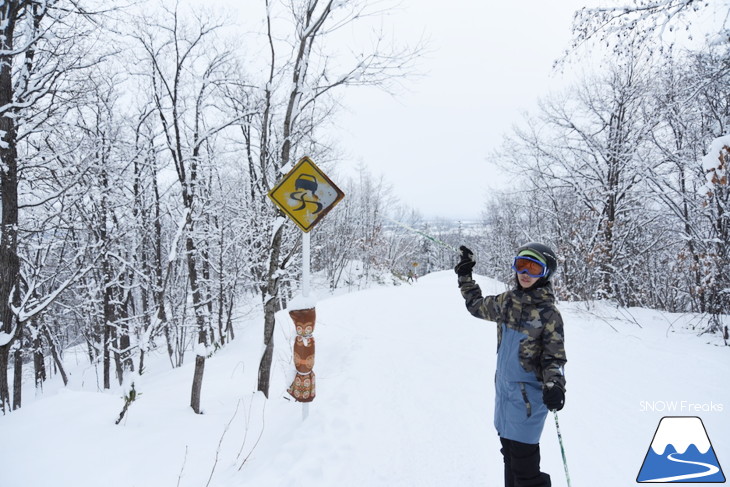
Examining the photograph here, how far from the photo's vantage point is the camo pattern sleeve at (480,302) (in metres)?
2.71

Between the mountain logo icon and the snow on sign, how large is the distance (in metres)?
3.90

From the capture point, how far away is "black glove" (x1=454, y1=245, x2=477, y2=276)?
10.2 feet

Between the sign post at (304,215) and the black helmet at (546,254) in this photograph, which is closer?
the black helmet at (546,254)

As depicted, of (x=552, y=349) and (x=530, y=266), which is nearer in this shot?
(x=552, y=349)

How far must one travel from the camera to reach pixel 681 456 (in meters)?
3.35

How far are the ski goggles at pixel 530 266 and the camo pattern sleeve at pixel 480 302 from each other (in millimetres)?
275

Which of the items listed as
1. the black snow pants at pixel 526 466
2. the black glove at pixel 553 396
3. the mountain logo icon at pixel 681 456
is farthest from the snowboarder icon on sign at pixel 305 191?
the mountain logo icon at pixel 681 456

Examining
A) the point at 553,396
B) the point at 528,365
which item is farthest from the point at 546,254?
the point at 553,396

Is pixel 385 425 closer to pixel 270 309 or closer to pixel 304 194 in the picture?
pixel 270 309

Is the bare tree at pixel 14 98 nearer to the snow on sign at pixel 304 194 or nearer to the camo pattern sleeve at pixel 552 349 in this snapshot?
the snow on sign at pixel 304 194

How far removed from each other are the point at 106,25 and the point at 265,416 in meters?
6.01

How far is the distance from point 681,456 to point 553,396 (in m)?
2.46

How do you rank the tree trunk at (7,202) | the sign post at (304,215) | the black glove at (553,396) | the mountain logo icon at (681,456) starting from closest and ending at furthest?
the black glove at (553,396) → the mountain logo icon at (681,456) → the sign post at (304,215) → the tree trunk at (7,202)

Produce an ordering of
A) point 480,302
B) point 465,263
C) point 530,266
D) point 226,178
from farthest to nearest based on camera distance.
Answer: point 226,178, point 465,263, point 480,302, point 530,266
